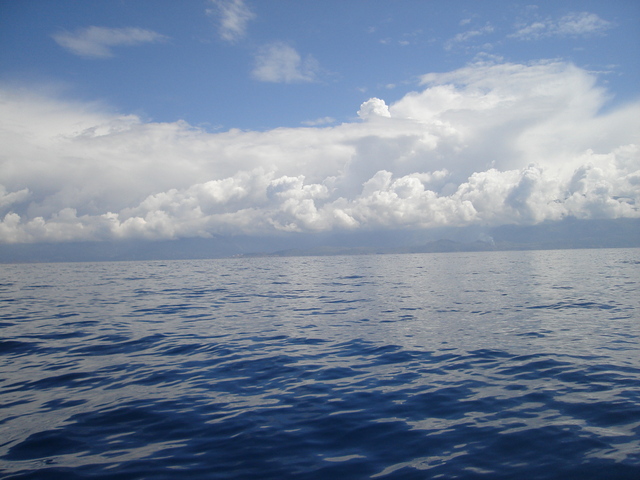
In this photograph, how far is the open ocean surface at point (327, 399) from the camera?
8.38 meters

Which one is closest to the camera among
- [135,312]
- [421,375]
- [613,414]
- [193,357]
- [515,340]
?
[613,414]

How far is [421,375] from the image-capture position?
14.3 meters

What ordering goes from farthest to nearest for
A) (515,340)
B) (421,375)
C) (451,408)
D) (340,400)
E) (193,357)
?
1. (515,340)
2. (193,357)
3. (421,375)
4. (340,400)
5. (451,408)

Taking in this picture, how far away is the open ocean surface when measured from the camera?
330 inches

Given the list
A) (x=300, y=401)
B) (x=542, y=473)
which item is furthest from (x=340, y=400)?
(x=542, y=473)

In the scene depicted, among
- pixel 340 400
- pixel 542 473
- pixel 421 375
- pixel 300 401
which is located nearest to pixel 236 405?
pixel 300 401

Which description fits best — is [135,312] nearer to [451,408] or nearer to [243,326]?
[243,326]

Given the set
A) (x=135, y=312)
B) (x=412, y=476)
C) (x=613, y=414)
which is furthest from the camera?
(x=135, y=312)

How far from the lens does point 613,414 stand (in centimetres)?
1038

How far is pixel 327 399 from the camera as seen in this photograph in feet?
39.8

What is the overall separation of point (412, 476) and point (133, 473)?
5898mm

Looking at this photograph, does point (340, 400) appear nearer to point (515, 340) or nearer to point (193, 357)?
point (193, 357)

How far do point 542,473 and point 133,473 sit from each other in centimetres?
861

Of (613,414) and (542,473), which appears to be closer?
(542,473)
